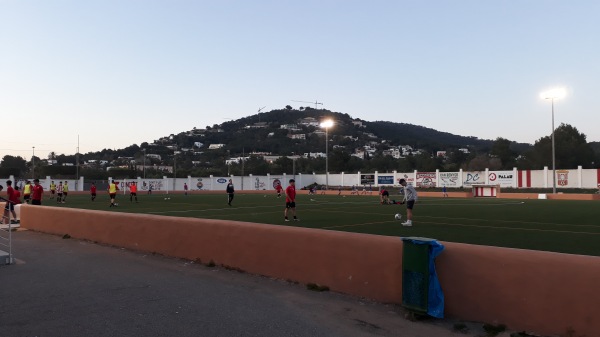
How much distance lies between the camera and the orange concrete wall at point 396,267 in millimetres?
5316

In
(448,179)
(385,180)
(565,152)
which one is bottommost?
(385,180)

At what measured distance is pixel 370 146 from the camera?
183 meters

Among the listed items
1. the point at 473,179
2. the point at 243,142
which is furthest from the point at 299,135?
the point at 473,179

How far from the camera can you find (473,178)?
62875mm

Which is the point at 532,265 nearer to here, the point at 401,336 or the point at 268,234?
the point at 401,336

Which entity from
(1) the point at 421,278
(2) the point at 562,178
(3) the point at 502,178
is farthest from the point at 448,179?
(1) the point at 421,278

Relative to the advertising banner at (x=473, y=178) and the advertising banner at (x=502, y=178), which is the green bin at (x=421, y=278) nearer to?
the advertising banner at (x=502, y=178)

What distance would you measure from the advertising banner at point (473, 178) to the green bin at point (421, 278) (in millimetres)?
59690

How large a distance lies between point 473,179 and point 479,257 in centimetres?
6033

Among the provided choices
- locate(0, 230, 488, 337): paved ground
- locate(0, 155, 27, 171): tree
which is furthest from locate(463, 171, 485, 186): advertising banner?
locate(0, 155, 27, 171): tree

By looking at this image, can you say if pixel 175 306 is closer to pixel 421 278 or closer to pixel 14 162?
pixel 421 278

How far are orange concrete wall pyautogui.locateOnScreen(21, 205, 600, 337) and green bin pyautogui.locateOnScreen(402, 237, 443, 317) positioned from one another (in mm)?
208

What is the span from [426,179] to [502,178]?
405 inches

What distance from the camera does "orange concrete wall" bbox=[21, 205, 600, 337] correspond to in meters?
5.32
